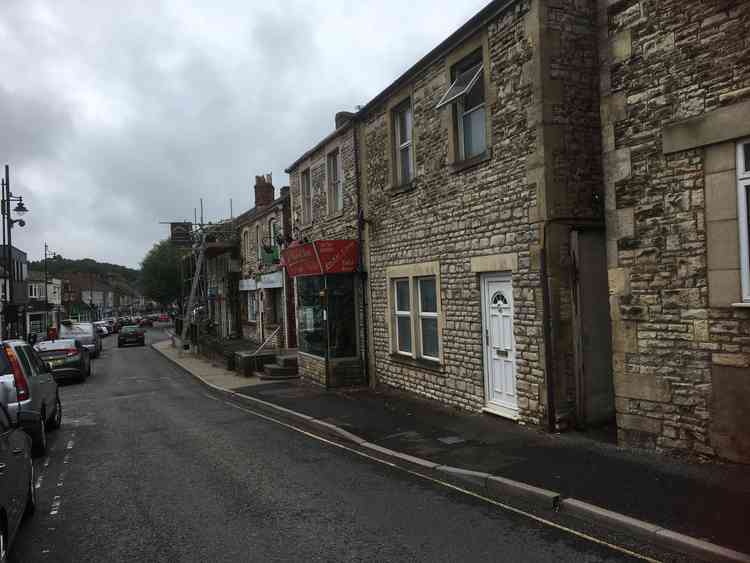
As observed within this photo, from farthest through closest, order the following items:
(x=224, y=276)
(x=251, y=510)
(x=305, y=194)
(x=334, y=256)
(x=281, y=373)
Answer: (x=224, y=276)
(x=305, y=194)
(x=281, y=373)
(x=334, y=256)
(x=251, y=510)

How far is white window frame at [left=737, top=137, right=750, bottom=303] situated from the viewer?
6.43 metres

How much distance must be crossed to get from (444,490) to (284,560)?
Answer: 2436mm

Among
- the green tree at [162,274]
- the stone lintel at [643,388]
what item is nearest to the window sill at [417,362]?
the stone lintel at [643,388]

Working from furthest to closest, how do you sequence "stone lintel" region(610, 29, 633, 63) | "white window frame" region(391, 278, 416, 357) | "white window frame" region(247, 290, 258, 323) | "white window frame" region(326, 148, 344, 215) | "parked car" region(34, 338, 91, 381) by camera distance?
"white window frame" region(247, 290, 258, 323) < "parked car" region(34, 338, 91, 381) < "white window frame" region(326, 148, 344, 215) < "white window frame" region(391, 278, 416, 357) < "stone lintel" region(610, 29, 633, 63)

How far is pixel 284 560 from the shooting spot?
4980mm

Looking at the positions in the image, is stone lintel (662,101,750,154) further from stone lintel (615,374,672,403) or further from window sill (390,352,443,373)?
window sill (390,352,443,373)

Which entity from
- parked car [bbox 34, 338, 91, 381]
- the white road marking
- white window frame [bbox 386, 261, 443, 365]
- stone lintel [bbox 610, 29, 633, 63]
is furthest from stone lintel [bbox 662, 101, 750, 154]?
parked car [bbox 34, 338, 91, 381]

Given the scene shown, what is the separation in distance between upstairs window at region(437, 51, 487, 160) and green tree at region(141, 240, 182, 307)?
60.0 m

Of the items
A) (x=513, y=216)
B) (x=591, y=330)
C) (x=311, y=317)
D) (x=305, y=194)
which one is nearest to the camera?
(x=591, y=330)

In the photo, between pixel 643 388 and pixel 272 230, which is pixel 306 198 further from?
pixel 643 388

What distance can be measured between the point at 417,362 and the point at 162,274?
59939 millimetres

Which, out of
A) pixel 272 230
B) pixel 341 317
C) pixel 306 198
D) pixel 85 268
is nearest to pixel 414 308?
pixel 341 317

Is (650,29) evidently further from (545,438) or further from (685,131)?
(545,438)

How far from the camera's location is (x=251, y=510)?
6.28 metres
